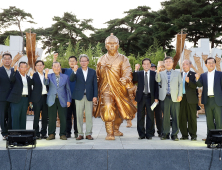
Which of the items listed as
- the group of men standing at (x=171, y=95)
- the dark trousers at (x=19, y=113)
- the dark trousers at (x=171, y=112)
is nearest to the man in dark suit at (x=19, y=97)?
the dark trousers at (x=19, y=113)

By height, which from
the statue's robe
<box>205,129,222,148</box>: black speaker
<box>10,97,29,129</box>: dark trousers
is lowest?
<box>205,129,222,148</box>: black speaker

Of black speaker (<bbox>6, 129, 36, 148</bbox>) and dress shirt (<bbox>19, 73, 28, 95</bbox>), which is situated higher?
dress shirt (<bbox>19, 73, 28, 95</bbox>)

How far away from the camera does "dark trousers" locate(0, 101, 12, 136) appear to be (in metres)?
5.03

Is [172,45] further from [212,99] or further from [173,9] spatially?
[212,99]

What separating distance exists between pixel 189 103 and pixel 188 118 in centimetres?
33

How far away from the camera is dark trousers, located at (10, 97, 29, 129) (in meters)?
4.95

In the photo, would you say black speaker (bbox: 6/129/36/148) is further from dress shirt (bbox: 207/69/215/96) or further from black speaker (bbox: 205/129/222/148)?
dress shirt (bbox: 207/69/215/96)

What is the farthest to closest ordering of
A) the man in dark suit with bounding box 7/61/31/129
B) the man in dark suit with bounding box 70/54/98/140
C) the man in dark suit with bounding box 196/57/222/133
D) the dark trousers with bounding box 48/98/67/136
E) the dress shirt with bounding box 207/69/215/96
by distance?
1. the dark trousers with bounding box 48/98/67/136
2. the man in dark suit with bounding box 70/54/98/140
3. the man in dark suit with bounding box 7/61/31/129
4. the dress shirt with bounding box 207/69/215/96
5. the man in dark suit with bounding box 196/57/222/133

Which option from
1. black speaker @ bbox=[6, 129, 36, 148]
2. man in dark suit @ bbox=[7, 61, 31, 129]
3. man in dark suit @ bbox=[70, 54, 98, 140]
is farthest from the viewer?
man in dark suit @ bbox=[70, 54, 98, 140]

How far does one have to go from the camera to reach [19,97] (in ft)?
16.3

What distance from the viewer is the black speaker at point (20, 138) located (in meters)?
3.92

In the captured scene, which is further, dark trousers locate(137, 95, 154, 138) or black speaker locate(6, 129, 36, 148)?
dark trousers locate(137, 95, 154, 138)

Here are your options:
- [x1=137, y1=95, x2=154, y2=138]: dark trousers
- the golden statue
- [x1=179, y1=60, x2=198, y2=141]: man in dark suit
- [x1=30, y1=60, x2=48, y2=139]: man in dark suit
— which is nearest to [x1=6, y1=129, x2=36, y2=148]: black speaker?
[x1=30, y1=60, x2=48, y2=139]: man in dark suit

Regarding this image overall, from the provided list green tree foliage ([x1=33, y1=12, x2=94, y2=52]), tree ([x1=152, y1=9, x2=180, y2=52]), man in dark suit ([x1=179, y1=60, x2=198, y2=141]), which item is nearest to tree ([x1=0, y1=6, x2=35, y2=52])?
green tree foliage ([x1=33, y1=12, x2=94, y2=52])
